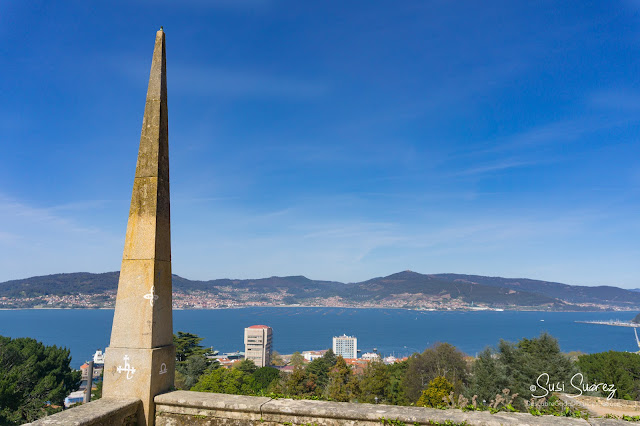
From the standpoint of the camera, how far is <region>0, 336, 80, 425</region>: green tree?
23773mm

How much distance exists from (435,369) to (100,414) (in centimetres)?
4388

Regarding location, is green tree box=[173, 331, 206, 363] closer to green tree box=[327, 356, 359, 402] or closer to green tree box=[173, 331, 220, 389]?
green tree box=[173, 331, 220, 389]

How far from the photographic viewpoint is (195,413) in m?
3.88

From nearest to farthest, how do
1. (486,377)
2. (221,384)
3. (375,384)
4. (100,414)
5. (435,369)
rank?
1. (100,414)
2. (486,377)
3. (221,384)
4. (375,384)
5. (435,369)

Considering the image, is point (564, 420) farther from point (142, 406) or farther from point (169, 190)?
point (169, 190)

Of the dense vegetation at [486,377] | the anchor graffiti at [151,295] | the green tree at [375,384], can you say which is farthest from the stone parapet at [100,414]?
the green tree at [375,384]

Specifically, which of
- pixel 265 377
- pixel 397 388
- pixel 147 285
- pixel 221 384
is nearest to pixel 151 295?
pixel 147 285

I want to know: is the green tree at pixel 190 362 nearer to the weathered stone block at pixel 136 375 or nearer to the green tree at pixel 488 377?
the green tree at pixel 488 377

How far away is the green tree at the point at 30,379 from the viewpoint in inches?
936

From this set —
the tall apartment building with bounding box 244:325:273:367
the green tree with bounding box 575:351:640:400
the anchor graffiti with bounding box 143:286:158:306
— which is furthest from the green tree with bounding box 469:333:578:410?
the tall apartment building with bounding box 244:325:273:367

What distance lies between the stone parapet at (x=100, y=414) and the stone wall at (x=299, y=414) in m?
0.26

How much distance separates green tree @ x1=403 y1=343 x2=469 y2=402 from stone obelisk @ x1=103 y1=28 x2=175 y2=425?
40.4 meters

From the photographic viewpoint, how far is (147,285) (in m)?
4.20

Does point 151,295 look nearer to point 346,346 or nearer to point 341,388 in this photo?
point 341,388
